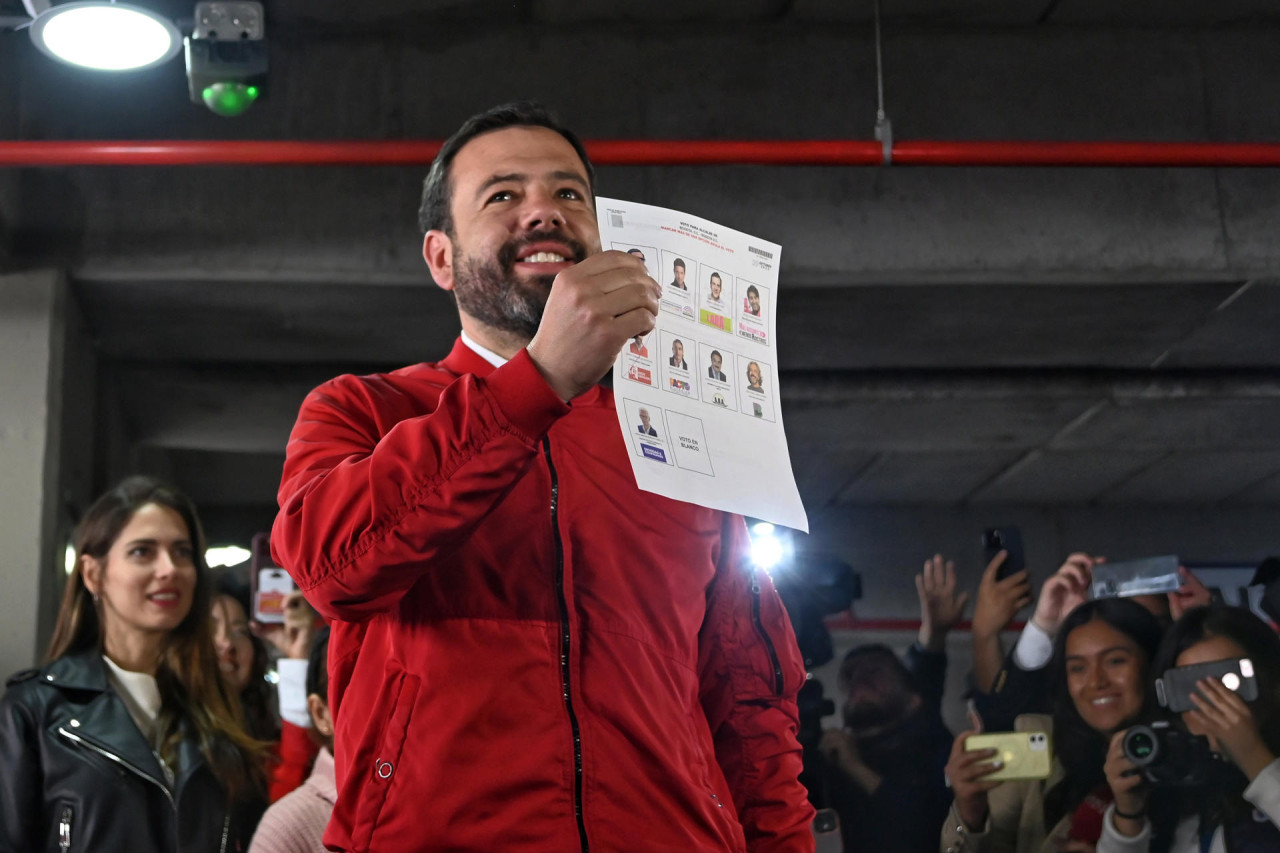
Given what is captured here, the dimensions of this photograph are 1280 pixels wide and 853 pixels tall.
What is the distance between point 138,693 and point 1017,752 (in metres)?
2.42

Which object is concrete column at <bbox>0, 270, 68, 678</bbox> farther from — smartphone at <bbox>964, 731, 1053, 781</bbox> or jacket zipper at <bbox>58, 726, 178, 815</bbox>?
smartphone at <bbox>964, 731, 1053, 781</bbox>

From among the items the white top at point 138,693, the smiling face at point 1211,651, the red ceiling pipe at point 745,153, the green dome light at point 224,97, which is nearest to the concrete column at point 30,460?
the red ceiling pipe at point 745,153

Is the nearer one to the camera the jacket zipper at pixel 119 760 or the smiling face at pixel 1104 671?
the jacket zipper at pixel 119 760

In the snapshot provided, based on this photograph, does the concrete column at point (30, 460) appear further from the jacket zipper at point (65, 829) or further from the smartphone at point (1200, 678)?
the smartphone at point (1200, 678)

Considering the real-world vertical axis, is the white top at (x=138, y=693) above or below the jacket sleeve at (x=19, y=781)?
above

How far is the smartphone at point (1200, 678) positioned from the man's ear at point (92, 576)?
9.35ft

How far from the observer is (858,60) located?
362 centimetres

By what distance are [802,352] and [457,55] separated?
150 cm

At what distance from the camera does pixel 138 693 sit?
227 cm

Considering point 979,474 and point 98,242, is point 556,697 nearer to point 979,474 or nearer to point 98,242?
point 98,242

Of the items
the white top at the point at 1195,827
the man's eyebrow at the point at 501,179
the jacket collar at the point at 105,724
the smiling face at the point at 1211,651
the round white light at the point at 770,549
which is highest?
the round white light at the point at 770,549

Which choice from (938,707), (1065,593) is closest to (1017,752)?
(938,707)

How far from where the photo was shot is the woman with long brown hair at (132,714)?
80.0 inches

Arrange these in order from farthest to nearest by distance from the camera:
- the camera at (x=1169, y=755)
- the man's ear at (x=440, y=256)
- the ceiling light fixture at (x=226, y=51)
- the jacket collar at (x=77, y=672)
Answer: the camera at (x=1169, y=755) < the ceiling light fixture at (x=226, y=51) < the jacket collar at (x=77, y=672) < the man's ear at (x=440, y=256)
